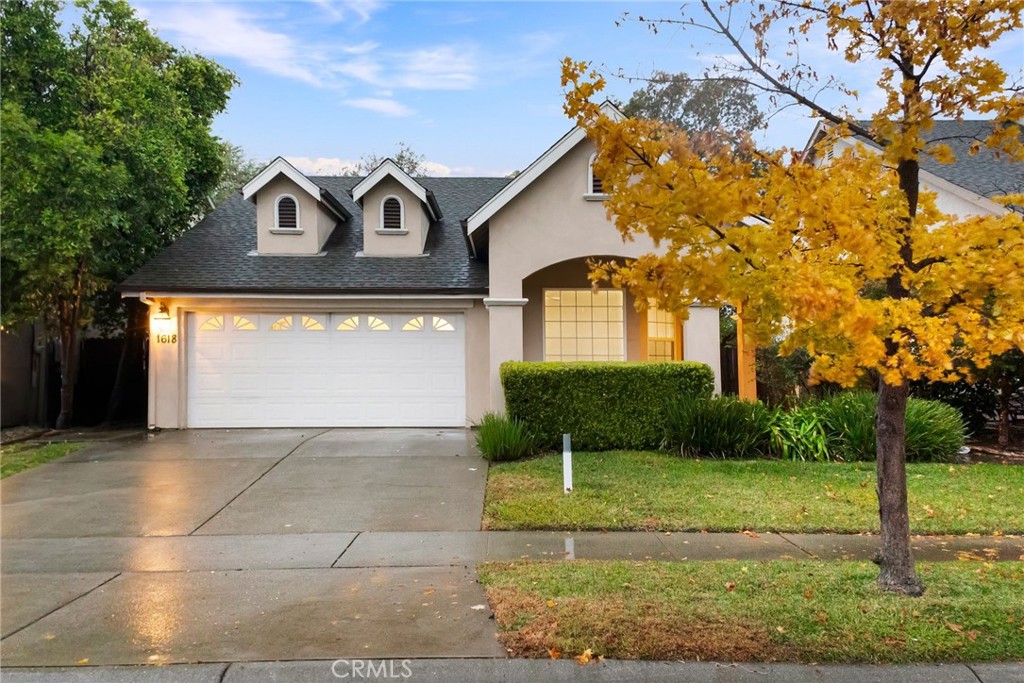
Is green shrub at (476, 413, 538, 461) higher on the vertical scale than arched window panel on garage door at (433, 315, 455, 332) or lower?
lower

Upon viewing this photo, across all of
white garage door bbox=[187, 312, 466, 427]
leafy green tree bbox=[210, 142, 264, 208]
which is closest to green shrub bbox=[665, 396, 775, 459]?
white garage door bbox=[187, 312, 466, 427]

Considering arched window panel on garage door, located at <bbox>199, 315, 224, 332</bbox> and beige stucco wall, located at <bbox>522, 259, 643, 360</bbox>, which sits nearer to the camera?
arched window panel on garage door, located at <bbox>199, 315, 224, 332</bbox>

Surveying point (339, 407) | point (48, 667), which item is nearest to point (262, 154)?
point (339, 407)

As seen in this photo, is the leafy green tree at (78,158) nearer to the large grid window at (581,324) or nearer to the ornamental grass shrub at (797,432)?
the large grid window at (581,324)

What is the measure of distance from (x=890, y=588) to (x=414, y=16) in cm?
1022

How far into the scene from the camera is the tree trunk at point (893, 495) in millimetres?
4809

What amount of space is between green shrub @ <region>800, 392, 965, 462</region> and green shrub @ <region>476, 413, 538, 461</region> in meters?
4.79

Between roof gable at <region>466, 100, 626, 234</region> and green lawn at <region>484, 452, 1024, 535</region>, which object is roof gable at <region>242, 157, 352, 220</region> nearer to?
roof gable at <region>466, 100, 626, 234</region>

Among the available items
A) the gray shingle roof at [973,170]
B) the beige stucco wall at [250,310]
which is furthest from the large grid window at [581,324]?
A: the gray shingle roof at [973,170]

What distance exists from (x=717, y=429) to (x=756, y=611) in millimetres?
6108

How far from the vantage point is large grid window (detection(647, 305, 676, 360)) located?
14.8m

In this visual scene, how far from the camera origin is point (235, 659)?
13.1ft

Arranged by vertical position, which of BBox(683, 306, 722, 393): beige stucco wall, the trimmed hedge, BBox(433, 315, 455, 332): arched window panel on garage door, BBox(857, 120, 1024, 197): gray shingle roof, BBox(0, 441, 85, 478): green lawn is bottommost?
BBox(0, 441, 85, 478): green lawn

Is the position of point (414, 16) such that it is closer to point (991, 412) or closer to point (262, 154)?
point (991, 412)
